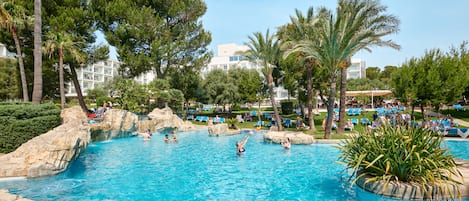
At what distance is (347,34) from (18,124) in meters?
15.9

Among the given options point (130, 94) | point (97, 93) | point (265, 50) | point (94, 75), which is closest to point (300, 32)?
point (265, 50)

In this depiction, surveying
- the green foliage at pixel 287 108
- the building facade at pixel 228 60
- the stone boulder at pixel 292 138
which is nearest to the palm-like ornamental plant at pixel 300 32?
the stone boulder at pixel 292 138

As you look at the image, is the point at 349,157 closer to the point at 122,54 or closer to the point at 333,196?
the point at 333,196

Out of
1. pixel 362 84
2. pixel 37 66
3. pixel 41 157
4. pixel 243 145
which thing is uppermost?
pixel 362 84

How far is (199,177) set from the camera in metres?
10.7

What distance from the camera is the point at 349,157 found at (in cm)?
895

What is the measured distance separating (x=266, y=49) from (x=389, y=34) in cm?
789

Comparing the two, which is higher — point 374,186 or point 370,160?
point 370,160

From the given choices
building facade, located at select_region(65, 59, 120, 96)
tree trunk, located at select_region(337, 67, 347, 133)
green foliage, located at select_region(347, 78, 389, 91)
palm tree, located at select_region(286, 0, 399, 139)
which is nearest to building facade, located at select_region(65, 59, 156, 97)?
building facade, located at select_region(65, 59, 120, 96)

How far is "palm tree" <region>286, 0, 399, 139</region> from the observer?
54.1ft

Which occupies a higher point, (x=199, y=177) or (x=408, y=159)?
(x=408, y=159)

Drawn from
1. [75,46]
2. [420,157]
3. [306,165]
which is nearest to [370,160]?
[420,157]

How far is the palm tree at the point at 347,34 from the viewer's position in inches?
650

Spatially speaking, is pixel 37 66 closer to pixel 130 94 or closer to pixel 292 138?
pixel 130 94
